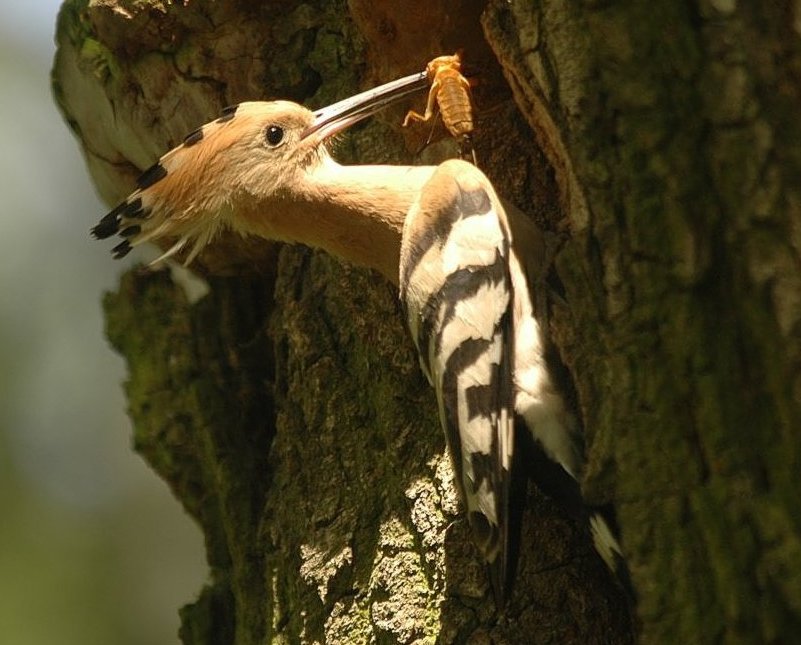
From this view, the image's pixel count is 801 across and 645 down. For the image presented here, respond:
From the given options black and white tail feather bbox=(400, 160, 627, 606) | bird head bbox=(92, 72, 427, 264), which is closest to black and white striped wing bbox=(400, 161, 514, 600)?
black and white tail feather bbox=(400, 160, 627, 606)

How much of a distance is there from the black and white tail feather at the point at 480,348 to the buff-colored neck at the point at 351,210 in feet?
0.27

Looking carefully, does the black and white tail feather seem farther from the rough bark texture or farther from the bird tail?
the rough bark texture

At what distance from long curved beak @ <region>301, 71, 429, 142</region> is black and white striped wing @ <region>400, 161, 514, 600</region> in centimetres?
21

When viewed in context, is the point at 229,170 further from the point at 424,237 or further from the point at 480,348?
the point at 480,348

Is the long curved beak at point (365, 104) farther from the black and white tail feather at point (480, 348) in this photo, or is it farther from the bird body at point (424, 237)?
the black and white tail feather at point (480, 348)

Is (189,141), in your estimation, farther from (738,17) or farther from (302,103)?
(738,17)

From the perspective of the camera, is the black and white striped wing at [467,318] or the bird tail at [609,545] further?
the black and white striped wing at [467,318]

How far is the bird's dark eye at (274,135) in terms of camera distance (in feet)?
7.43

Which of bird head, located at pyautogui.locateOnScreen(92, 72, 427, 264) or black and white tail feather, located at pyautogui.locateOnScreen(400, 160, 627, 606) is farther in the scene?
bird head, located at pyautogui.locateOnScreen(92, 72, 427, 264)

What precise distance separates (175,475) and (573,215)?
1475mm

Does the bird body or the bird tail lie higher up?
the bird body

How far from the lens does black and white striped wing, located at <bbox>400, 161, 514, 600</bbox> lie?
184cm

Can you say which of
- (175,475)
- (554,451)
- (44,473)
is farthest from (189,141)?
(44,473)

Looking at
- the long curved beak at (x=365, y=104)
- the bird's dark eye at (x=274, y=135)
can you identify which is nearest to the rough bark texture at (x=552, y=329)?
the long curved beak at (x=365, y=104)
